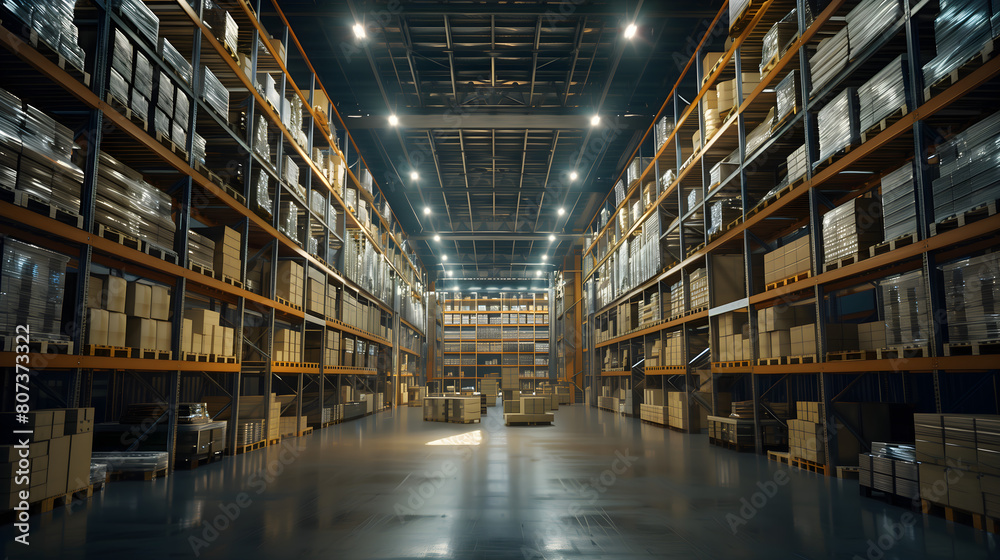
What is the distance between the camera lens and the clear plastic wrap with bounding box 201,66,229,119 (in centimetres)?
814

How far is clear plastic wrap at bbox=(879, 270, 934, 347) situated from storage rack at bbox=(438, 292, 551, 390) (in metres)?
33.8

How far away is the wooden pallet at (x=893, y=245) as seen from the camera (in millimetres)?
5945

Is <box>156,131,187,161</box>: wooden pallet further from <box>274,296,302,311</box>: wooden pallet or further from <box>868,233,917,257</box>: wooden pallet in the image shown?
<box>868,233,917,257</box>: wooden pallet

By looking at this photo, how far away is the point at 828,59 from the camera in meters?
7.69

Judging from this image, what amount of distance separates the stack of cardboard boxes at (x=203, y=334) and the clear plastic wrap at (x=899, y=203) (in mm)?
8478

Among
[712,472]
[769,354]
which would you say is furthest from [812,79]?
[712,472]

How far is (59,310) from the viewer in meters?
5.34

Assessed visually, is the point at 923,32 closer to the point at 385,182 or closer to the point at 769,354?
the point at 769,354

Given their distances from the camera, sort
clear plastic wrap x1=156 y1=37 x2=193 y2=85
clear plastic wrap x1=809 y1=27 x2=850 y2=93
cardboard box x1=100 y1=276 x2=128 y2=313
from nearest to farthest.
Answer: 1. cardboard box x1=100 y1=276 x2=128 y2=313
2. clear plastic wrap x1=156 y1=37 x2=193 y2=85
3. clear plastic wrap x1=809 y1=27 x2=850 y2=93

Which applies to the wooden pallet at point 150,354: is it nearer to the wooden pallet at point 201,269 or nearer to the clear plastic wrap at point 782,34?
the wooden pallet at point 201,269

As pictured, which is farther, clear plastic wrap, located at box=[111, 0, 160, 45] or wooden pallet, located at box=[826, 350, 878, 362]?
wooden pallet, located at box=[826, 350, 878, 362]

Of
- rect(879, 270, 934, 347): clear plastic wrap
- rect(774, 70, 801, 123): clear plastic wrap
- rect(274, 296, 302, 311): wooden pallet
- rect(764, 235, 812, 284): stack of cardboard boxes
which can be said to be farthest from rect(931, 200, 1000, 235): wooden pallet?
rect(274, 296, 302, 311): wooden pallet

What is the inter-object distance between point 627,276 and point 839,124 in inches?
427

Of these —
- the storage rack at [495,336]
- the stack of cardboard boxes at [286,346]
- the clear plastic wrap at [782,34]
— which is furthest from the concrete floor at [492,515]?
the storage rack at [495,336]
